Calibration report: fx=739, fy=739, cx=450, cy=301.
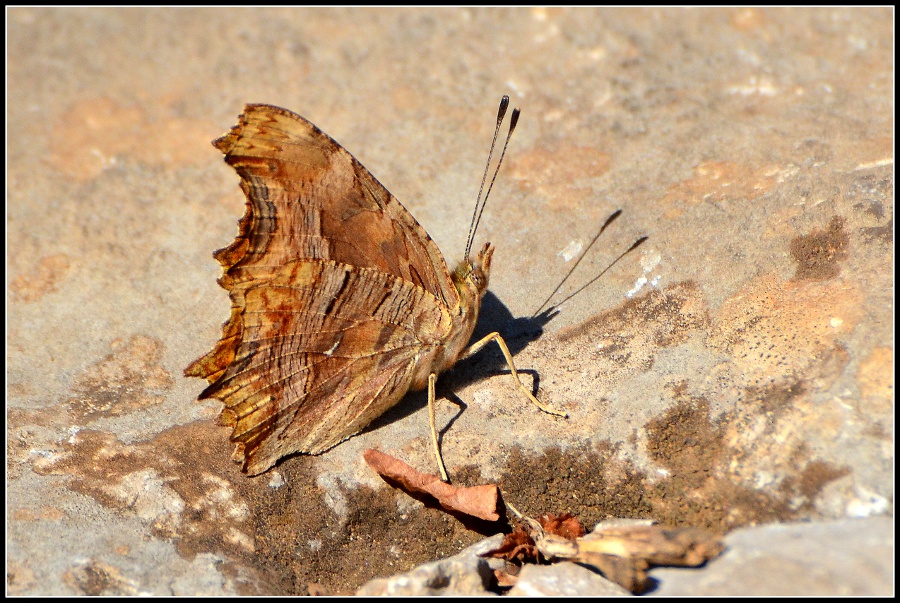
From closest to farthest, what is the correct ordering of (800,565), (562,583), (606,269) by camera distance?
(800,565), (562,583), (606,269)

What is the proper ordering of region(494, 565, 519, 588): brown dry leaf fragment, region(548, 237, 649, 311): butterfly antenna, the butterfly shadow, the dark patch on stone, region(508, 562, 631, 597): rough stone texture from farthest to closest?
1. region(548, 237, 649, 311): butterfly antenna
2. the butterfly shadow
3. the dark patch on stone
4. region(494, 565, 519, 588): brown dry leaf fragment
5. region(508, 562, 631, 597): rough stone texture

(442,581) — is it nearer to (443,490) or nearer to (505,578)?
(505,578)

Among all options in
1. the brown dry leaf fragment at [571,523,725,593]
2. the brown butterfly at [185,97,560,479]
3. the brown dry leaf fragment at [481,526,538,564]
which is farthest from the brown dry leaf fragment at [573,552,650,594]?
the brown butterfly at [185,97,560,479]

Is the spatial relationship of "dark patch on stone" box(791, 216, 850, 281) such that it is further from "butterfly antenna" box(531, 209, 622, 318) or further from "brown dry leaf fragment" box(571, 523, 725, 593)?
"brown dry leaf fragment" box(571, 523, 725, 593)

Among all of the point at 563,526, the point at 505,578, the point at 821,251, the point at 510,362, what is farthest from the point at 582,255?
the point at 505,578

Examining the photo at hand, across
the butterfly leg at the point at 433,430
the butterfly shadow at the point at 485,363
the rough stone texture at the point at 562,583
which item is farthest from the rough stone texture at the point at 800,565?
the butterfly shadow at the point at 485,363

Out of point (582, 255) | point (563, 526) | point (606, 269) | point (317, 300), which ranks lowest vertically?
point (563, 526)

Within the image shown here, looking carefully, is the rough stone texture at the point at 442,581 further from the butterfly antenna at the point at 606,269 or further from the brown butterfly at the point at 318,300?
the butterfly antenna at the point at 606,269
